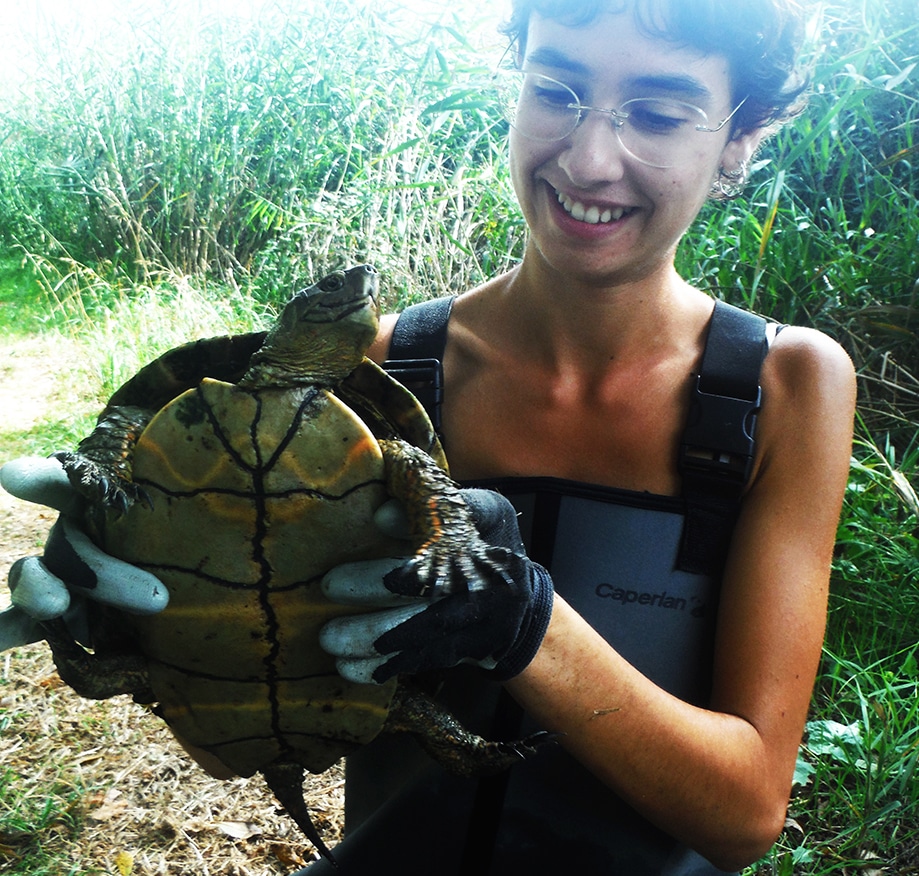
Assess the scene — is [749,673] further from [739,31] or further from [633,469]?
[739,31]

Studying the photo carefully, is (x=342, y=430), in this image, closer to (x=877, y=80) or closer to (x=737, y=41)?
(x=737, y=41)

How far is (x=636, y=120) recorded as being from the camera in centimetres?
145

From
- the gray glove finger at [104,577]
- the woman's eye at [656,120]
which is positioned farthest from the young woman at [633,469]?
the gray glove finger at [104,577]

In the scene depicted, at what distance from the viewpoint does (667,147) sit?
145 centimetres

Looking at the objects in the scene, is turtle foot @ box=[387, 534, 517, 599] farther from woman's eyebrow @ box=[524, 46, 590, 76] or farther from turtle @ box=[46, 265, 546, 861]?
woman's eyebrow @ box=[524, 46, 590, 76]

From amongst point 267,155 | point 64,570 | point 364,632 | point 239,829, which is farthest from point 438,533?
point 267,155

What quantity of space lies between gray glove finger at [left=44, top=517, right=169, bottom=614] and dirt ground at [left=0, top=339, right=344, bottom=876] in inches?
57.9

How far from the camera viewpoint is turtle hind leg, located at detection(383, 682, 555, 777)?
1473mm

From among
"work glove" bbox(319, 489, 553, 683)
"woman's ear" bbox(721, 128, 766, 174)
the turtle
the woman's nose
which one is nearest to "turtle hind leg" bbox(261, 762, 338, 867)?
the turtle

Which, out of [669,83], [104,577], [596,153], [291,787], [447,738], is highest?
[669,83]

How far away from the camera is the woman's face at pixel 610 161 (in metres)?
1.42

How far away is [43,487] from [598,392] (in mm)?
1075

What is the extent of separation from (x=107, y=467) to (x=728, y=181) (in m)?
1.44

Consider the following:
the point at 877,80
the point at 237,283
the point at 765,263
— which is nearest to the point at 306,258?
the point at 237,283
